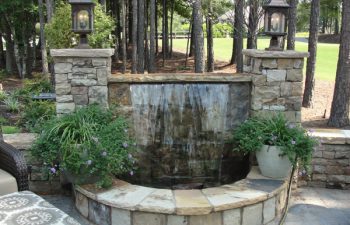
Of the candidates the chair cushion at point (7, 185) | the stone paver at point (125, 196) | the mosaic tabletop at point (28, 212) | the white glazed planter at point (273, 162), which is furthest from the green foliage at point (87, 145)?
the white glazed planter at point (273, 162)

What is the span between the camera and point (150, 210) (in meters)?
3.44

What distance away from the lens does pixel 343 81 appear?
730 centimetres

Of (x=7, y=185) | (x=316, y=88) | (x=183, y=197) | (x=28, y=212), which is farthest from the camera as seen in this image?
(x=316, y=88)

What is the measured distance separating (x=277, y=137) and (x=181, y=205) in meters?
1.29

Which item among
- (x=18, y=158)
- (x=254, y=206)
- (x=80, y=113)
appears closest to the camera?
(x=18, y=158)

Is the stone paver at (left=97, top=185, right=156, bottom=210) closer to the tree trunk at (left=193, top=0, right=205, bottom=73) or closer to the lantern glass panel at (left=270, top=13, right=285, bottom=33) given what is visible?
the lantern glass panel at (left=270, top=13, right=285, bottom=33)

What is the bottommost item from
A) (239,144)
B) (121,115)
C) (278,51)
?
(239,144)

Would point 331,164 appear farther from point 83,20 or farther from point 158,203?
point 83,20

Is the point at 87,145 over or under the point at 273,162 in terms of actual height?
over

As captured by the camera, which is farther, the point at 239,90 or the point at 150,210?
the point at 239,90

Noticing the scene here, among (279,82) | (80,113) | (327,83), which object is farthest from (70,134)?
(327,83)

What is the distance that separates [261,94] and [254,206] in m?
1.31

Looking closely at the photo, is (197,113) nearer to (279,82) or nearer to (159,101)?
(159,101)

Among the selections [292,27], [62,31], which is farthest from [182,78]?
[292,27]
